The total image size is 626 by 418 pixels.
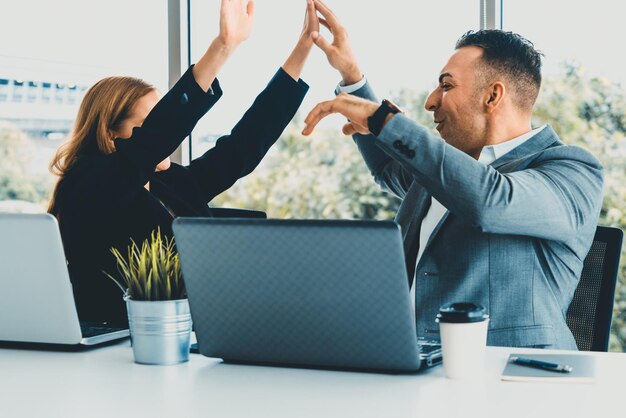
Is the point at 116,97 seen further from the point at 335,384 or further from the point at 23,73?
the point at 23,73

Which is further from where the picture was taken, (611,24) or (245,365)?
(611,24)

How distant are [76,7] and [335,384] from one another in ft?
10.5

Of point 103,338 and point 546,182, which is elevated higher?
point 546,182

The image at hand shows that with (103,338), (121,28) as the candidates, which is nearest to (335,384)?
(103,338)

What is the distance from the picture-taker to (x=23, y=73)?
13.1ft

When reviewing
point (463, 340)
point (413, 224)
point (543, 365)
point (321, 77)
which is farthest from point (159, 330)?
point (321, 77)

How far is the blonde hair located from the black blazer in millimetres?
30

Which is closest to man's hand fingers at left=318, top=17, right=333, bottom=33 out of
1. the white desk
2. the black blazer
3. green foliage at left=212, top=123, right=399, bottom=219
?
the black blazer

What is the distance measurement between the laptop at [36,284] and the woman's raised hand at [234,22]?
90 centimetres

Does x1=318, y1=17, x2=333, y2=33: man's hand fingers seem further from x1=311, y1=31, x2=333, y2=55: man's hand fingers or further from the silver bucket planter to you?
the silver bucket planter

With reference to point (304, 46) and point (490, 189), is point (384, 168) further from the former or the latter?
point (490, 189)

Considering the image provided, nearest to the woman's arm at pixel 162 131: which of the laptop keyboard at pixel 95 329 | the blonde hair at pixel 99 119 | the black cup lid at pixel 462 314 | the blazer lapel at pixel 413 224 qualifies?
the blonde hair at pixel 99 119

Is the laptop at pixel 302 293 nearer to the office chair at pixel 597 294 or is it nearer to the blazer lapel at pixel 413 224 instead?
the office chair at pixel 597 294

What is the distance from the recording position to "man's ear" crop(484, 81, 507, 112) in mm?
2195
